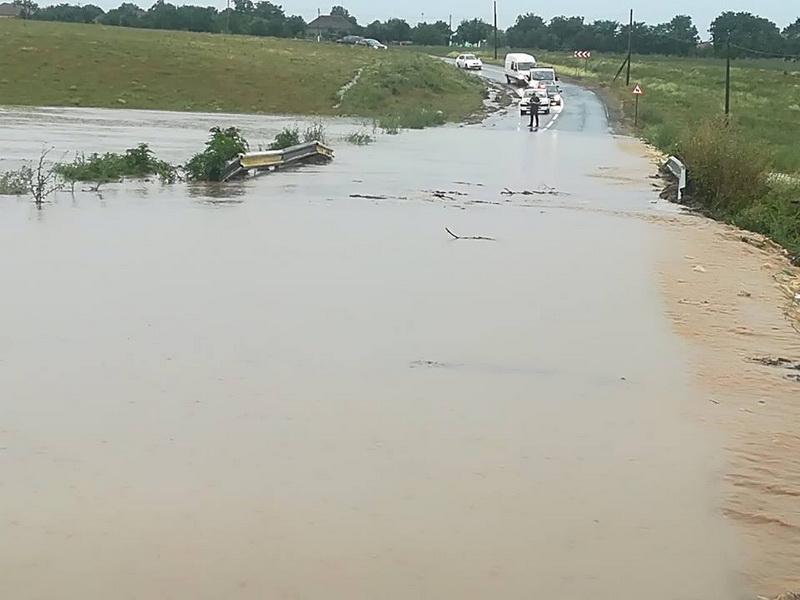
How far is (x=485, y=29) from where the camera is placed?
180500 mm

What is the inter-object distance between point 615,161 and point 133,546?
1127 inches

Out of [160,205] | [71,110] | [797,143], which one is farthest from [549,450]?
[71,110]

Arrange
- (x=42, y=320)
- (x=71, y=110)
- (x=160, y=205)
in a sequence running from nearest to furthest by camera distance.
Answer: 1. (x=42, y=320)
2. (x=160, y=205)
3. (x=71, y=110)

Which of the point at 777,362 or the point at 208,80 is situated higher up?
the point at 208,80

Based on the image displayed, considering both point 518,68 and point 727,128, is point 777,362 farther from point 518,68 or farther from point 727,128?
point 518,68

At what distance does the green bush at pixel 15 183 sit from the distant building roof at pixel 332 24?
15205 centimetres

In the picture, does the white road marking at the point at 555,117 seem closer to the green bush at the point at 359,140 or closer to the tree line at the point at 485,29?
→ the green bush at the point at 359,140

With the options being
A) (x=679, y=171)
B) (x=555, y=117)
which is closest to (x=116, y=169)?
(x=679, y=171)

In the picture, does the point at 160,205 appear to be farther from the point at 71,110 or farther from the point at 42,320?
the point at 71,110

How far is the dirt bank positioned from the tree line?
109 meters

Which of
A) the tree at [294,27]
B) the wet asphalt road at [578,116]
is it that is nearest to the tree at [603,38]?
the tree at [294,27]

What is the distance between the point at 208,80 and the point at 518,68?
24.7 meters

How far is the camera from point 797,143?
40594 mm

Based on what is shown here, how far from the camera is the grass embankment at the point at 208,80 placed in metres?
59.2
